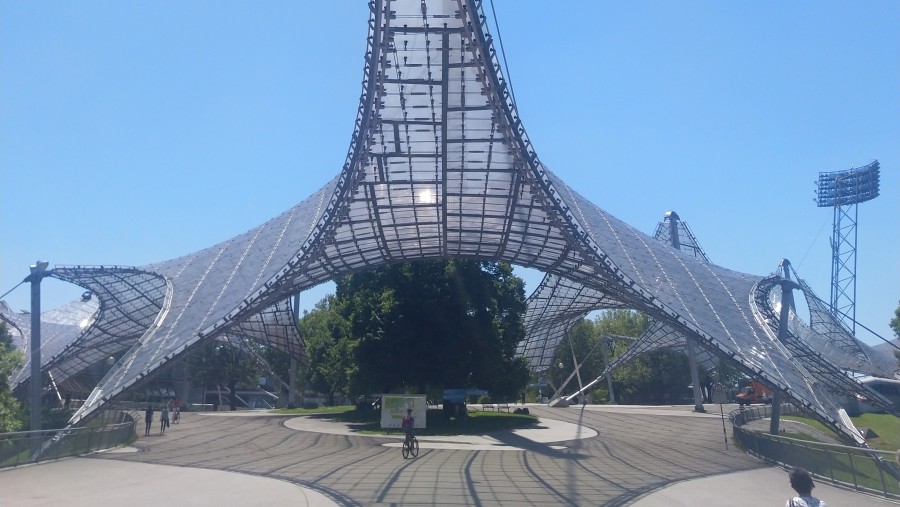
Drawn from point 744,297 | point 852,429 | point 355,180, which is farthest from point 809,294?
point 355,180

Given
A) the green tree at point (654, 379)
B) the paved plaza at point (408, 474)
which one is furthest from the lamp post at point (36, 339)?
the green tree at point (654, 379)

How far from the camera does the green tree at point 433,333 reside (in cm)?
4400

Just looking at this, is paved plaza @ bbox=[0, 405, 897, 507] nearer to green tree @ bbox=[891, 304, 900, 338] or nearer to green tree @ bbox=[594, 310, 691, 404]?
green tree @ bbox=[891, 304, 900, 338]

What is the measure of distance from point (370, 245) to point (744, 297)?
2496 centimetres

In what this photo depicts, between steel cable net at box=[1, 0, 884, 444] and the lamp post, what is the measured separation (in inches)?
132

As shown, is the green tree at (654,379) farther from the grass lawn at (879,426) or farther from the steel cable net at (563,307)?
the grass lawn at (879,426)

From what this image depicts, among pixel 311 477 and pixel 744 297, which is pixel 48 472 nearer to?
pixel 311 477

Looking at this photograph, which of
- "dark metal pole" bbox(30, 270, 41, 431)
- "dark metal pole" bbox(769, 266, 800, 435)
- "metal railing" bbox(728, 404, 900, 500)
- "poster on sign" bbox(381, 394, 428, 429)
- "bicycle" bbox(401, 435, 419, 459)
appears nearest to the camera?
"metal railing" bbox(728, 404, 900, 500)

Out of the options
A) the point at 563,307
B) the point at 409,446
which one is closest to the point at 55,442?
the point at 409,446

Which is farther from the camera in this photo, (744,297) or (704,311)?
(744,297)

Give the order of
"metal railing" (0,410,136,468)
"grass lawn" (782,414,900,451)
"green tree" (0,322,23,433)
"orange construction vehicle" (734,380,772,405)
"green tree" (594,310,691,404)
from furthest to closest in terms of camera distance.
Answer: "green tree" (594,310,691,404) → "orange construction vehicle" (734,380,772,405) → "grass lawn" (782,414,900,451) → "green tree" (0,322,23,433) → "metal railing" (0,410,136,468)

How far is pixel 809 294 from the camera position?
64.1m

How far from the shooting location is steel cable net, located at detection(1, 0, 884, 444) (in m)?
24.6

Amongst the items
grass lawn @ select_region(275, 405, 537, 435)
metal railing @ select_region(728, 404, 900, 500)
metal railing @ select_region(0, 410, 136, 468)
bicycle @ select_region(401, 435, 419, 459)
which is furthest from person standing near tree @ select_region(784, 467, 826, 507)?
grass lawn @ select_region(275, 405, 537, 435)
